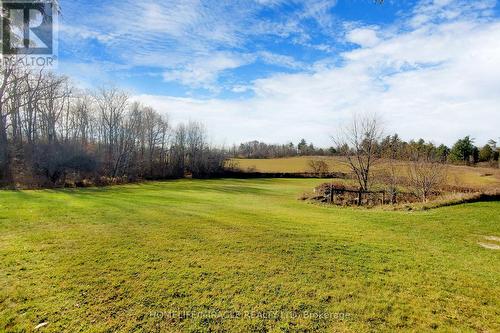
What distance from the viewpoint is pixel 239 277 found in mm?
5160

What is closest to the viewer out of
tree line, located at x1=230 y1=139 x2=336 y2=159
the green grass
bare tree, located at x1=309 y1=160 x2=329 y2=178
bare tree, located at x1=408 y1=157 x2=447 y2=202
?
the green grass

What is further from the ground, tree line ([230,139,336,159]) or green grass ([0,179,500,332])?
tree line ([230,139,336,159])

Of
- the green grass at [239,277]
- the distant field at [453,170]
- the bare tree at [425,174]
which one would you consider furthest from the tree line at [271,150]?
the green grass at [239,277]

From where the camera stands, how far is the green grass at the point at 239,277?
3.91m

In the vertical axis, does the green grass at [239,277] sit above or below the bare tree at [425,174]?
below

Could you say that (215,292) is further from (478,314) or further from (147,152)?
(147,152)

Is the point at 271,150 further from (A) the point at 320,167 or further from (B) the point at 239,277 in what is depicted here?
(B) the point at 239,277

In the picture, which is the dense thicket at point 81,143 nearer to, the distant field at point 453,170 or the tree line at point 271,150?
the distant field at point 453,170

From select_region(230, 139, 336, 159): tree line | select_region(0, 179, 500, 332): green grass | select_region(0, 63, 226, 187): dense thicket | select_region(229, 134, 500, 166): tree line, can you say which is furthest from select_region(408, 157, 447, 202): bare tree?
select_region(230, 139, 336, 159): tree line

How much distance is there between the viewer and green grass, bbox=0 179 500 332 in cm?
391

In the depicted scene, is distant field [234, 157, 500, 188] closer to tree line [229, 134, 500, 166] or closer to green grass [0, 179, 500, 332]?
tree line [229, 134, 500, 166]

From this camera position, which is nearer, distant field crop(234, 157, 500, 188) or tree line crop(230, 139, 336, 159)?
distant field crop(234, 157, 500, 188)

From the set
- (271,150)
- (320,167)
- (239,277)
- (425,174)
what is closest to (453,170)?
(320,167)

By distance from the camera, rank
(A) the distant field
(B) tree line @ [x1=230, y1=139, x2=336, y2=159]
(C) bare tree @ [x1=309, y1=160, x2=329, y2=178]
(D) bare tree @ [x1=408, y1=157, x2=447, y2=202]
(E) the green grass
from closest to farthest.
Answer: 1. (E) the green grass
2. (D) bare tree @ [x1=408, y1=157, x2=447, y2=202]
3. (A) the distant field
4. (C) bare tree @ [x1=309, y1=160, x2=329, y2=178]
5. (B) tree line @ [x1=230, y1=139, x2=336, y2=159]
